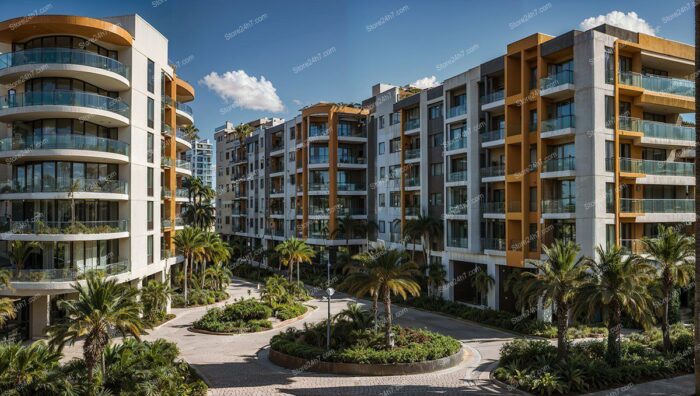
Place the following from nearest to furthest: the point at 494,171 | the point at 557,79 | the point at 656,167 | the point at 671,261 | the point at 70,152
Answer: the point at 671,261, the point at 70,152, the point at 557,79, the point at 656,167, the point at 494,171

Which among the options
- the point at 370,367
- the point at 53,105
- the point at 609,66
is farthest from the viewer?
the point at 609,66

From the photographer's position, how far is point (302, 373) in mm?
24797

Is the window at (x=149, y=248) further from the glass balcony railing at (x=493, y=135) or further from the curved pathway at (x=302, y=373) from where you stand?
the glass balcony railing at (x=493, y=135)

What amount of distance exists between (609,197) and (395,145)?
24.8 m

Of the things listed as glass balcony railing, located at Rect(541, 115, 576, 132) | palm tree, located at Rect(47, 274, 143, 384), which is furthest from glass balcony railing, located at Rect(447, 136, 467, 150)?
palm tree, located at Rect(47, 274, 143, 384)

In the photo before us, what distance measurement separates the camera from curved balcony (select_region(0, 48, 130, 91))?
3133 cm

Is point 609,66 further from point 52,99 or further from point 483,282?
point 52,99

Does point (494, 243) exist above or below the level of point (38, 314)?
above

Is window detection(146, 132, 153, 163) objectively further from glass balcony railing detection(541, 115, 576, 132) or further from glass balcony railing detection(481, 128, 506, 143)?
glass balcony railing detection(541, 115, 576, 132)

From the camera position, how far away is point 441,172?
155ft

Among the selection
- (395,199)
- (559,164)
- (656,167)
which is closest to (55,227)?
(559,164)

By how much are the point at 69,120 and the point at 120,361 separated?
60.8 feet

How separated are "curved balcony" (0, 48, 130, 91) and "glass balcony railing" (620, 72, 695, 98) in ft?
111

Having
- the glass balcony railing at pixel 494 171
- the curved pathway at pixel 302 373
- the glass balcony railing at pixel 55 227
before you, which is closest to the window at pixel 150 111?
the glass balcony railing at pixel 55 227
